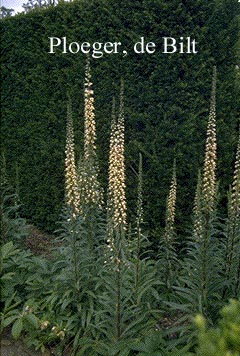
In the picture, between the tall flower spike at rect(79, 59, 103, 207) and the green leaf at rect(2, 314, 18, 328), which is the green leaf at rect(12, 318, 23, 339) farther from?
the tall flower spike at rect(79, 59, 103, 207)

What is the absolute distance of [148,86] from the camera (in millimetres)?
5391

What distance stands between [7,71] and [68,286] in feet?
15.5

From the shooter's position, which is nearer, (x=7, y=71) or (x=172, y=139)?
(x=172, y=139)

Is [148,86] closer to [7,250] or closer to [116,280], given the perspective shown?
[7,250]

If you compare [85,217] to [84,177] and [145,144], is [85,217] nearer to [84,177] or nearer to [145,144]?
[84,177]

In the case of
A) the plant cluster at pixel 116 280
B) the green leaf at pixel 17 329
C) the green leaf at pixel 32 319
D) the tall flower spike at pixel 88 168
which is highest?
the tall flower spike at pixel 88 168

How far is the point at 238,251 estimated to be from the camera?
147 inches

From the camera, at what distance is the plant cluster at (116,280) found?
3404mm

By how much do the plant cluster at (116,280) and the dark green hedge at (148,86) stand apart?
1.19 metres

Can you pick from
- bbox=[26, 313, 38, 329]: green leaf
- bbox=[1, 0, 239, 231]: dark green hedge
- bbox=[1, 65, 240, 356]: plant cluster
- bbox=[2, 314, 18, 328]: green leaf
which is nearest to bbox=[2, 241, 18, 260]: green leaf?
bbox=[1, 65, 240, 356]: plant cluster

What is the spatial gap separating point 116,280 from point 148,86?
294cm

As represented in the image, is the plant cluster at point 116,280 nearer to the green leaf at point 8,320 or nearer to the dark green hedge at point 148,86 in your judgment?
the green leaf at point 8,320

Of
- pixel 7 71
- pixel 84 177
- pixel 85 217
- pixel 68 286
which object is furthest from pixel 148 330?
pixel 7 71

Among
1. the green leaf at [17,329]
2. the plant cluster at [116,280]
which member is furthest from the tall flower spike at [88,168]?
the green leaf at [17,329]
